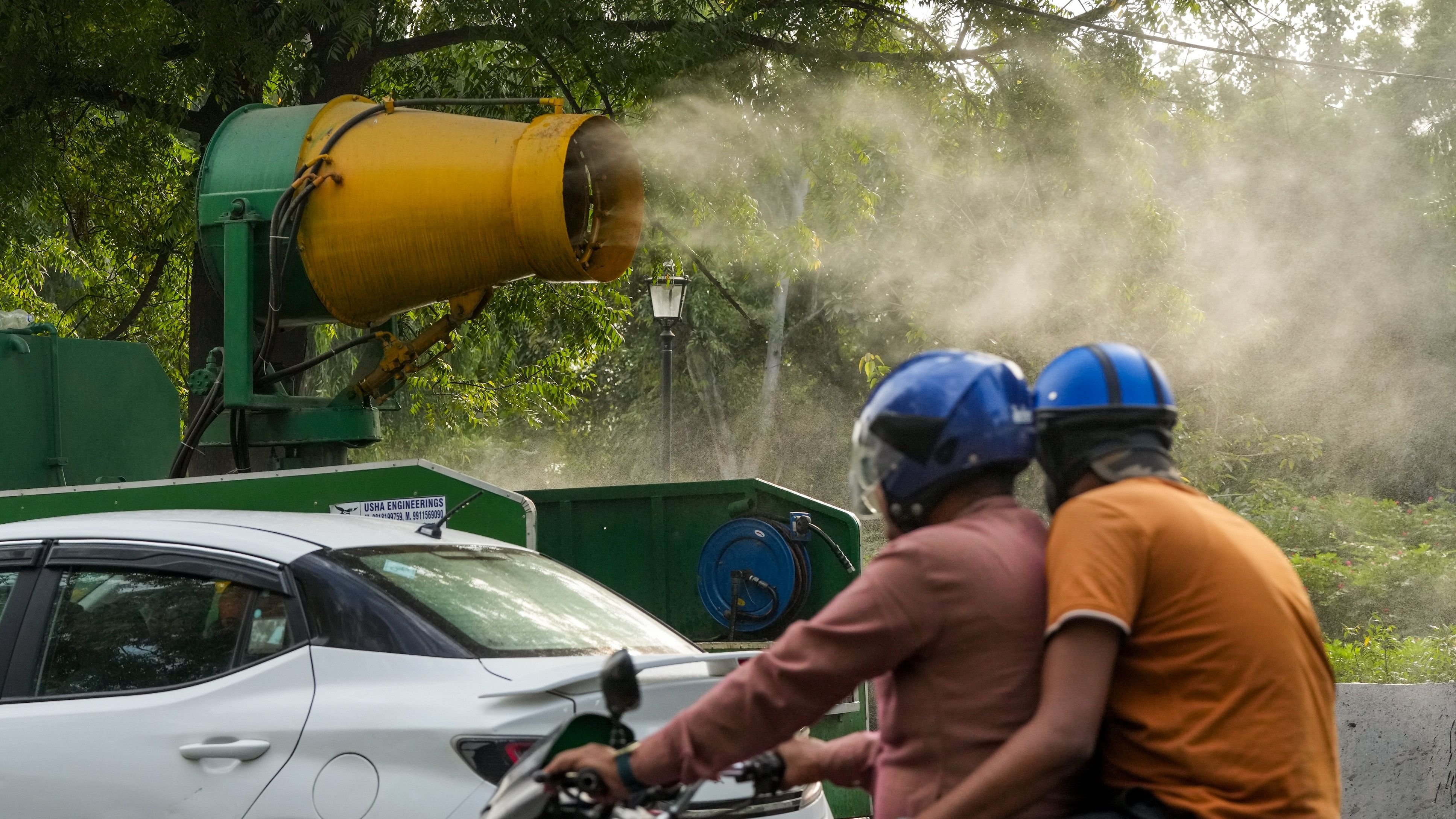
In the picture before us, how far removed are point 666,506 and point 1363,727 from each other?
11.8ft

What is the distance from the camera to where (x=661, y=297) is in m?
14.5

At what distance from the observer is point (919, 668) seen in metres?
2.18

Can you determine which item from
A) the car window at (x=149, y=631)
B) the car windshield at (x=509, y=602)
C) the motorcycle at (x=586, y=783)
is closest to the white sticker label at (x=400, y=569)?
the car windshield at (x=509, y=602)

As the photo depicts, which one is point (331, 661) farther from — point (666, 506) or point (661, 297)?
point (661, 297)

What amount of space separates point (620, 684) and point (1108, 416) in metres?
0.92

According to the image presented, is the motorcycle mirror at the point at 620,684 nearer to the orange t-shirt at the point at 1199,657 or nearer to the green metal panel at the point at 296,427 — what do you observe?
the orange t-shirt at the point at 1199,657

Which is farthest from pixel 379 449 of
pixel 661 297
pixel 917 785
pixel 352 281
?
pixel 917 785

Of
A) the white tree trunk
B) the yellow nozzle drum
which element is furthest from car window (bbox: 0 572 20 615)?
the white tree trunk

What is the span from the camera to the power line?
10.3 meters

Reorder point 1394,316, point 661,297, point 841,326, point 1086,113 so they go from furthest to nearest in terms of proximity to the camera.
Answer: point 841,326, point 1394,316, point 661,297, point 1086,113

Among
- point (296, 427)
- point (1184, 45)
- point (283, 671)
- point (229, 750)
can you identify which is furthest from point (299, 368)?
point (1184, 45)

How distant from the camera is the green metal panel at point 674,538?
722 centimetres

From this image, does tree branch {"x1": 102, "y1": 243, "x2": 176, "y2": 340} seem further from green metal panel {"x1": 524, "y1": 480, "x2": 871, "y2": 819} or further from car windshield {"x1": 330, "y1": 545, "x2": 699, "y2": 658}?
car windshield {"x1": 330, "y1": 545, "x2": 699, "y2": 658}

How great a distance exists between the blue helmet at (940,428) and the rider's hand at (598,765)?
24.2 inches
